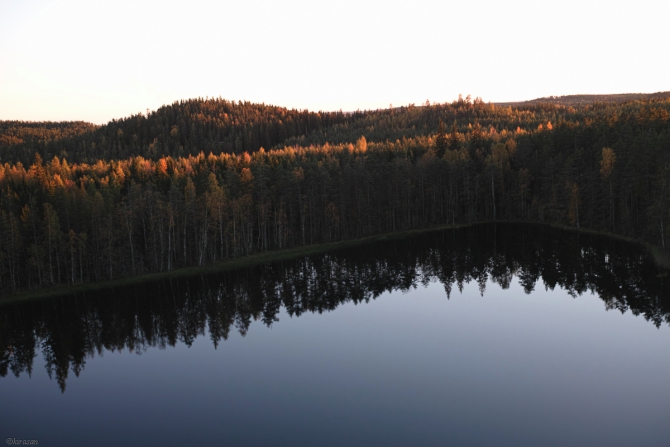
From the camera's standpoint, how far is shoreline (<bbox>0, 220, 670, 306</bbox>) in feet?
219

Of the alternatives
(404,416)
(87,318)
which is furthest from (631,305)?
(87,318)

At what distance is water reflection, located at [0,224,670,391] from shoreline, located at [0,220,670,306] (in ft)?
5.66

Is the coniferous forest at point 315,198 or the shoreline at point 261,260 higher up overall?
the coniferous forest at point 315,198

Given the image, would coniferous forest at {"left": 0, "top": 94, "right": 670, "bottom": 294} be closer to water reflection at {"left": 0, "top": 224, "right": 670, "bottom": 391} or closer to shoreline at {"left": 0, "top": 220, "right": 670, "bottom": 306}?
shoreline at {"left": 0, "top": 220, "right": 670, "bottom": 306}

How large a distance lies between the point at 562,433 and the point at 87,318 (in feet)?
166

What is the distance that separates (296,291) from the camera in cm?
6794

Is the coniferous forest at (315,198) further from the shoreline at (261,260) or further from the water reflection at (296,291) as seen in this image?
the water reflection at (296,291)

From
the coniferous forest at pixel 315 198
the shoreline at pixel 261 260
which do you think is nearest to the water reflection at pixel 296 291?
the shoreline at pixel 261 260

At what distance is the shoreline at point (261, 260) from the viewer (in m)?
66.6

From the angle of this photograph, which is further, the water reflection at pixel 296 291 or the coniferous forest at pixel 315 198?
the coniferous forest at pixel 315 198

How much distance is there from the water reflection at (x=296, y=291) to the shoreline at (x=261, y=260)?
5.66ft

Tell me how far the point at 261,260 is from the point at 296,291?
61.7 ft

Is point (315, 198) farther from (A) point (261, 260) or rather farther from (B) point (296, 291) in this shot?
(B) point (296, 291)

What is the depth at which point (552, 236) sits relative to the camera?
9394 centimetres
